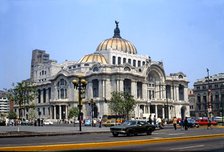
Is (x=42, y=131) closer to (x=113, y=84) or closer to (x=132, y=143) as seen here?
(x=132, y=143)

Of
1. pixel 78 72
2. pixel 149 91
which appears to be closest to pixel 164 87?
pixel 149 91

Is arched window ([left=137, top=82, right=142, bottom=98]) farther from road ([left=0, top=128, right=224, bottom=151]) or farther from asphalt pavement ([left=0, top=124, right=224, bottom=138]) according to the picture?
road ([left=0, top=128, right=224, bottom=151])

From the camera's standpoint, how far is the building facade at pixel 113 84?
10625cm

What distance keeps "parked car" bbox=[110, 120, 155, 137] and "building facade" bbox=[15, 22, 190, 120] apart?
6483 cm

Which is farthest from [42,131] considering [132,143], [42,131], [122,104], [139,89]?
[139,89]

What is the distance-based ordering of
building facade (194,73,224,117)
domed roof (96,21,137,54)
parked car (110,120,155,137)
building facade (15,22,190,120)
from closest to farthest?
parked car (110,120,155,137)
building facade (15,22,190,120)
domed roof (96,21,137,54)
building facade (194,73,224,117)

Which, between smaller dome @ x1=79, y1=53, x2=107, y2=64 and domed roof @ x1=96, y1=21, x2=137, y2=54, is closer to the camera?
smaller dome @ x1=79, y1=53, x2=107, y2=64

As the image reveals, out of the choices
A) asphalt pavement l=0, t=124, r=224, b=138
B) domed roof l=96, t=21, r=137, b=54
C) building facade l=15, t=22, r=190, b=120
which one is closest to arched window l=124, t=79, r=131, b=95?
building facade l=15, t=22, r=190, b=120

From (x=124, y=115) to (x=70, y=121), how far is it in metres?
23.4

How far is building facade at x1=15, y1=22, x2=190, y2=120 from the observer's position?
106250mm

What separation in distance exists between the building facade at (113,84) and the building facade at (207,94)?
33.6 feet

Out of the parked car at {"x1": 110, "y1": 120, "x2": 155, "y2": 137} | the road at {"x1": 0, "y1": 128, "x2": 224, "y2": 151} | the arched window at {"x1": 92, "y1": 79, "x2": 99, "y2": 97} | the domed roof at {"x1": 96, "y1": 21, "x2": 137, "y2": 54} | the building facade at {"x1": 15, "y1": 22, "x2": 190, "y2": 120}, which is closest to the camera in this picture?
the road at {"x1": 0, "y1": 128, "x2": 224, "y2": 151}

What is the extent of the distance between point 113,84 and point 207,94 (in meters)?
41.7

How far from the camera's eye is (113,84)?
4176 inches
